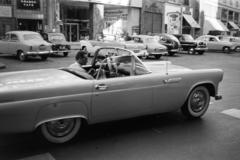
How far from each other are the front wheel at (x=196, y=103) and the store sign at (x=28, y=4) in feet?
72.2

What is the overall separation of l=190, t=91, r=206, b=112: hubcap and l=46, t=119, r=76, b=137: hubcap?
2639mm

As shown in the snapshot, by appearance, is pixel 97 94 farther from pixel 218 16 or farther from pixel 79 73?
pixel 218 16

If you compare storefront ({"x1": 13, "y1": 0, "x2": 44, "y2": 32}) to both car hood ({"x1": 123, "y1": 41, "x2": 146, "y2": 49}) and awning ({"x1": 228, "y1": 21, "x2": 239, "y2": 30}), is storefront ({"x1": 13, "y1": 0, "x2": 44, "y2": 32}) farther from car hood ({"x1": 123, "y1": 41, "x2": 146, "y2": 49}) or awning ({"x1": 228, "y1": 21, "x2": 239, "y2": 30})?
awning ({"x1": 228, "y1": 21, "x2": 239, "y2": 30})

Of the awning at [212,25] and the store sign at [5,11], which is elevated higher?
the awning at [212,25]

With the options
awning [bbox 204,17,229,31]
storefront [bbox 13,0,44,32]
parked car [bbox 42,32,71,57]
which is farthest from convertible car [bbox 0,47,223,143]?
awning [bbox 204,17,229,31]

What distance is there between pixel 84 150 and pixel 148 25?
3257 centimetres

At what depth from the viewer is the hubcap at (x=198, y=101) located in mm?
5710

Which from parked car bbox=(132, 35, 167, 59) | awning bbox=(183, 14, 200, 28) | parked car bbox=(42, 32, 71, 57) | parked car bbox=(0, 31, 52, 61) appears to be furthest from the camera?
awning bbox=(183, 14, 200, 28)

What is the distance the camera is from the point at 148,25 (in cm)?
3541

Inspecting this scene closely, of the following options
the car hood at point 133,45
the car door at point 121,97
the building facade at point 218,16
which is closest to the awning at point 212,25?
the building facade at point 218,16

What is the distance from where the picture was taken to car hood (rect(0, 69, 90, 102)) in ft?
12.3

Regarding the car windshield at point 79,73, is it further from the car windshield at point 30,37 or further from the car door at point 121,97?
the car windshield at point 30,37

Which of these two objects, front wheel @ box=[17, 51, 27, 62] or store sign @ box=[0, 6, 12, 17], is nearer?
front wheel @ box=[17, 51, 27, 62]

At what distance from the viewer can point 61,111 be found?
4.07 m
